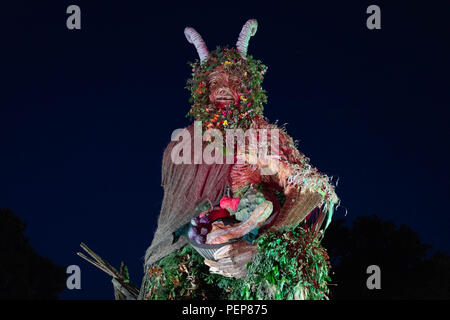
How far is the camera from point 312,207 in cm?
620

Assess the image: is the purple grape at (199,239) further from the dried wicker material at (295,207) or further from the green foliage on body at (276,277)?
the dried wicker material at (295,207)

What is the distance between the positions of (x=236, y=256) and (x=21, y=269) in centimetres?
1146

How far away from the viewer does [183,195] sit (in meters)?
6.90

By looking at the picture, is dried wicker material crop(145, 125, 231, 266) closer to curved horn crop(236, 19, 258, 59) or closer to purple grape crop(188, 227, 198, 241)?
purple grape crop(188, 227, 198, 241)

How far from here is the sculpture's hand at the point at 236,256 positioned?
6.08m

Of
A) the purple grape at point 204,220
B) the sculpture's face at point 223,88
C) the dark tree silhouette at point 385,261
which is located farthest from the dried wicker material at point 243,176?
the dark tree silhouette at point 385,261

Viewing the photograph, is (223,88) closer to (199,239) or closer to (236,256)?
(199,239)

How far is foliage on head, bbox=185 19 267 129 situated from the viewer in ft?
22.0

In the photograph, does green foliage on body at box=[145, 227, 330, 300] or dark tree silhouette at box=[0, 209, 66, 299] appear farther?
dark tree silhouette at box=[0, 209, 66, 299]

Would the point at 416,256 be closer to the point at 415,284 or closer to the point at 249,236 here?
the point at 415,284

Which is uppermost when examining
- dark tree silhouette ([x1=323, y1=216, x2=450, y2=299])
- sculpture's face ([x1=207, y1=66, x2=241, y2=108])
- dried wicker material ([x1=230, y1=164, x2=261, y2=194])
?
sculpture's face ([x1=207, y1=66, x2=241, y2=108])

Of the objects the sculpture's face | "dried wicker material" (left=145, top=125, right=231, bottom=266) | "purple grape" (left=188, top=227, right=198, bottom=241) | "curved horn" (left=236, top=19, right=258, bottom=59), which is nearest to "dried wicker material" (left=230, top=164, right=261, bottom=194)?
"dried wicker material" (left=145, top=125, right=231, bottom=266)

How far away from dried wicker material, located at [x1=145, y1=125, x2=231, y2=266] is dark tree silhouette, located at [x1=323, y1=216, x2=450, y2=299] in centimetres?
942
